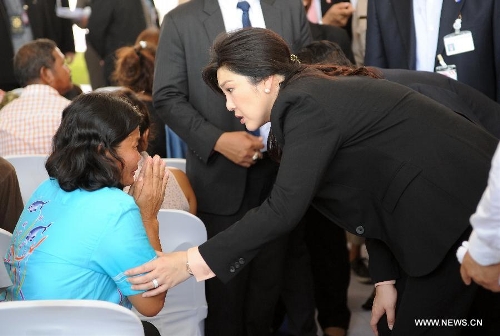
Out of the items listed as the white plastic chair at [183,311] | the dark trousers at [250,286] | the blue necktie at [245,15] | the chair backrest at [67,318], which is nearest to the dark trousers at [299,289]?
the dark trousers at [250,286]

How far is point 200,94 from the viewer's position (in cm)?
344

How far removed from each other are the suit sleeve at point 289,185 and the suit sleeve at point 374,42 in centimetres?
210

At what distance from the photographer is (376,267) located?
2.34m

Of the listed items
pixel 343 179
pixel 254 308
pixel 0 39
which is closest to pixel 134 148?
pixel 343 179

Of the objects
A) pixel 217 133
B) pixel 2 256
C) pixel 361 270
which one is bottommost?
pixel 361 270

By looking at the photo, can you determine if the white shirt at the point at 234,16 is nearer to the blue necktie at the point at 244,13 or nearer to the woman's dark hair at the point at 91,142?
the blue necktie at the point at 244,13

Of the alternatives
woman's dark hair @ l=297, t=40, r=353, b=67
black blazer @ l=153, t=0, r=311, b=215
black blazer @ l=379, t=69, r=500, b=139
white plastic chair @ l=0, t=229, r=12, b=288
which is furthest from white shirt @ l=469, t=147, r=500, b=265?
black blazer @ l=153, t=0, r=311, b=215

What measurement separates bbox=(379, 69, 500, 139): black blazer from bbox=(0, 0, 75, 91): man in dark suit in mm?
3528

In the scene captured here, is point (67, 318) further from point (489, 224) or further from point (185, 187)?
point (185, 187)

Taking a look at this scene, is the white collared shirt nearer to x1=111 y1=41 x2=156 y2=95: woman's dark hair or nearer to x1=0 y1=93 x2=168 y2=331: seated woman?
x1=111 y1=41 x2=156 y2=95: woman's dark hair

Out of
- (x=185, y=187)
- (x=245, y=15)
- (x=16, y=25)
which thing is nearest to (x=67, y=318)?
(x=185, y=187)

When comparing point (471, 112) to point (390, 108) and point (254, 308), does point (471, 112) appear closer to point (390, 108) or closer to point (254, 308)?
point (390, 108)

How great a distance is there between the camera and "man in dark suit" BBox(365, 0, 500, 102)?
12.0 ft

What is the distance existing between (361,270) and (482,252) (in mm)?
3151
